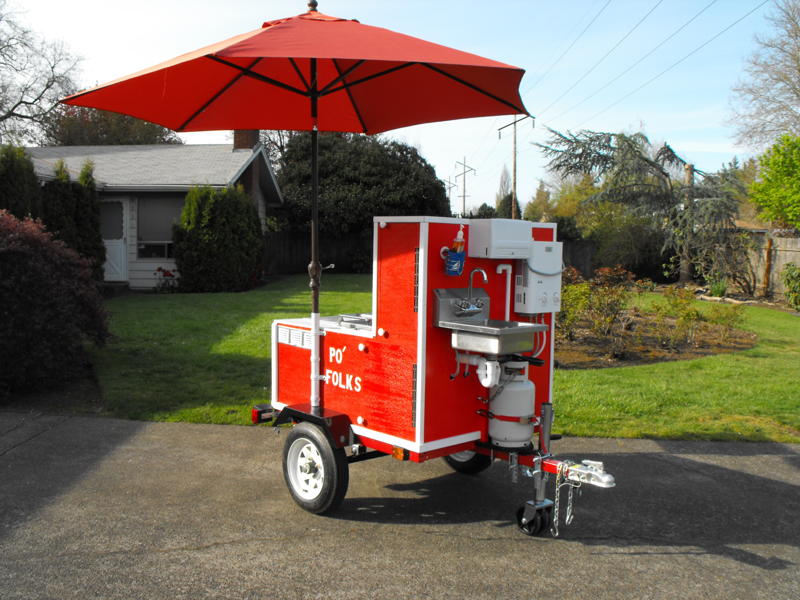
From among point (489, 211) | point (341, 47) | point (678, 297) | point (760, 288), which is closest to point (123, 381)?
point (341, 47)

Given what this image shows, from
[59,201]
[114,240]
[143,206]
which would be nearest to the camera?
[59,201]

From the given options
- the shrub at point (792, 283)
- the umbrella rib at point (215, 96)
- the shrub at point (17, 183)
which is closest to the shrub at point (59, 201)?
the shrub at point (17, 183)

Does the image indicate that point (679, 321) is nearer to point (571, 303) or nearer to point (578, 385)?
point (571, 303)

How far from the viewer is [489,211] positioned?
4050cm

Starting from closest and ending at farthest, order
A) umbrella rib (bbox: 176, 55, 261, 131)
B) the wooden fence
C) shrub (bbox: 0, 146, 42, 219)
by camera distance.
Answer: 1. umbrella rib (bbox: 176, 55, 261, 131)
2. shrub (bbox: 0, 146, 42, 219)
3. the wooden fence

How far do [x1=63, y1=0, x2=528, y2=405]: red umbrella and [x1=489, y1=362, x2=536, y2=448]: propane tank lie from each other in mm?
1207

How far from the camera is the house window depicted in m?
18.4

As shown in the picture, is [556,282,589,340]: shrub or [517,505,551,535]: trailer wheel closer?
[517,505,551,535]: trailer wheel

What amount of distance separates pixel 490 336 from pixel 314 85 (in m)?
2.16

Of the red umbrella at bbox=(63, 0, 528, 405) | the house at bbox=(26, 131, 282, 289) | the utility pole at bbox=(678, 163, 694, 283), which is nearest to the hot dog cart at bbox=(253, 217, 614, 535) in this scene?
the red umbrella at bbox=(63, 0, 528, 405)

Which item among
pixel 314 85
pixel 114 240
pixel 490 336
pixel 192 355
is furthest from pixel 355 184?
pixel 490 336

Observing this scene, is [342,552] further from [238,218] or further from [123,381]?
[238,218]

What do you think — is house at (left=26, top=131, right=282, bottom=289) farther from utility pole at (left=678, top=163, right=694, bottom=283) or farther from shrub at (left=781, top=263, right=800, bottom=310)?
shrub at (left=781, top=263, right=800, bottom=310)

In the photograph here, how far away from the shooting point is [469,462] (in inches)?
200
